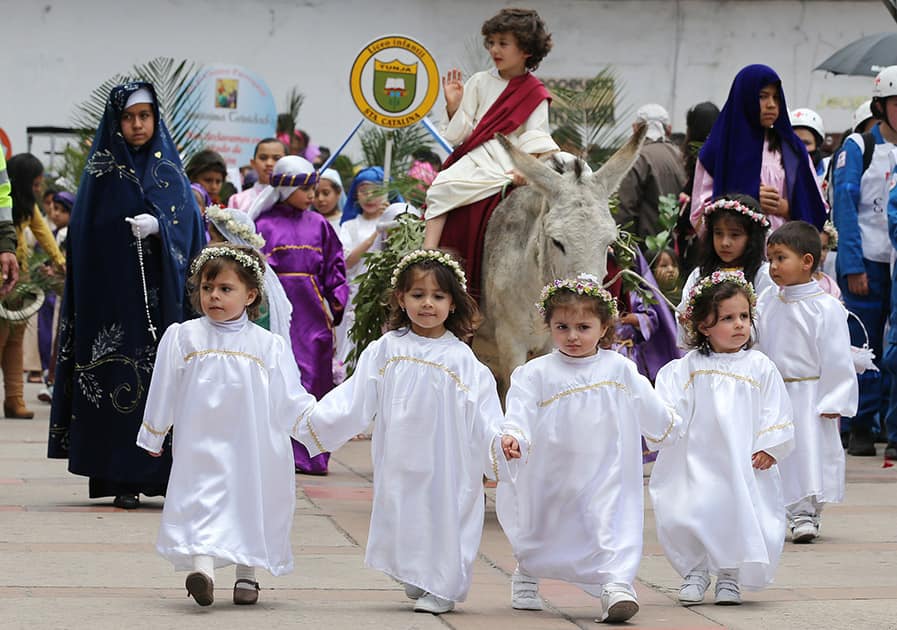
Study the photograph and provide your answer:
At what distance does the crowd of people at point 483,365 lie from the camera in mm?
6715

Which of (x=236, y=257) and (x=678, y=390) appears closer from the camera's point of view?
(x=236, y=257)

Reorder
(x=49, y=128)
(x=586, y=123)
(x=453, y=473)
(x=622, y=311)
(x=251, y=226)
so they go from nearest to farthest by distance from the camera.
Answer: (x=453, y=473) → (x=622, y=311) → (x=251, y=226) → (x=586, y=123) → (x=49, y=128)

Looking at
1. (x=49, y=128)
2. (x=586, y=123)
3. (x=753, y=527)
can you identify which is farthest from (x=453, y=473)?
(x=49, y=128)

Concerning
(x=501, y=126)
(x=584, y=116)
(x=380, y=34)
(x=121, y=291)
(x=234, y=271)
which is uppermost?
(x=380, y=34)

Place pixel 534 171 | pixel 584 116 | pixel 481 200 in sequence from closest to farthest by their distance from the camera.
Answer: pixel 534 171 → pixel 481 200 → pixel 584 116

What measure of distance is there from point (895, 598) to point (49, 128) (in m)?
19.8

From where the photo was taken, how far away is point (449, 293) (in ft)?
22.6

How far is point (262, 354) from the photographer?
6.96m

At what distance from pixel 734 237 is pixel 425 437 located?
2724 mm

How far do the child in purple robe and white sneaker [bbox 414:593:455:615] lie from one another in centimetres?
→ 513

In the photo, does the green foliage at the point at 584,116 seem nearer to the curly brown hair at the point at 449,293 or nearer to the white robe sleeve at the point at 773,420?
the white robe sleeve at the point at 773,420

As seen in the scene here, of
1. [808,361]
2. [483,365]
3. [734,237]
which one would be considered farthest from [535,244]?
[483,365]

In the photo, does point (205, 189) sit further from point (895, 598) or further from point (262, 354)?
point (895, 598)

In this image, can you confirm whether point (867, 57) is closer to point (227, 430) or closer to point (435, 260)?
point (435, 260)
